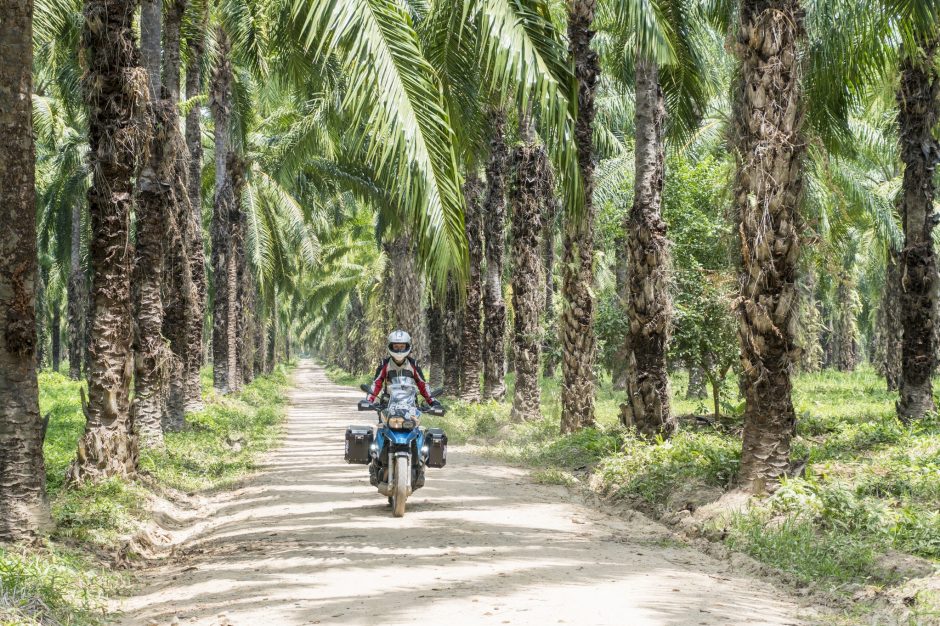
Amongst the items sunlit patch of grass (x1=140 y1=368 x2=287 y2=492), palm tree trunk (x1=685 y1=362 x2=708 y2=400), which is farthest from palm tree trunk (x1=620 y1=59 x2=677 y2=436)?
palm tree trunk (x1=685 y1=362 x2=708 y2=400)

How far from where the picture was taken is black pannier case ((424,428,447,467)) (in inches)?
389

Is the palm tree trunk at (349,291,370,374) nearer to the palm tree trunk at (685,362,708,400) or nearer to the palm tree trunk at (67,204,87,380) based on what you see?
the palm tree trunk at (67,204,87,380)

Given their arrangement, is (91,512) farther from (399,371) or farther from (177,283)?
(177,283)

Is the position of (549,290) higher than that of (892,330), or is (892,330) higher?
(549,290)

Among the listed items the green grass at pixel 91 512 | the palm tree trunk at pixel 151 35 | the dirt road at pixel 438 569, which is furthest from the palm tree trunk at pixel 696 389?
the palm tree trunk at pixel 151 35

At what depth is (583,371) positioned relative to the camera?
16172mm

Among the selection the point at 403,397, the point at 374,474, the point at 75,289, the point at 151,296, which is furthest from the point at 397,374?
the point at 75,289

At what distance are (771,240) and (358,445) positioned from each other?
16.7ft

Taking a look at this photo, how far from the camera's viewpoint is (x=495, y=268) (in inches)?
949

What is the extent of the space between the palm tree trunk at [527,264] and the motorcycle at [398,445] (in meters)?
9.57

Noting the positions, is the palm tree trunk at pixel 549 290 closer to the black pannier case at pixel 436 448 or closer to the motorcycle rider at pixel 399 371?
the motorcycle rider at pixel 399 371

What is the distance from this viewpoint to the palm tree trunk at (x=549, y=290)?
24344 millimetres

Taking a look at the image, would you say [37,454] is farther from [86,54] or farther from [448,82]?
[448,82]

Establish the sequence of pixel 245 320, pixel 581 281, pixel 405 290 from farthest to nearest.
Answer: pixel 245 320 < pixel 405 290 < pixel 581 281
